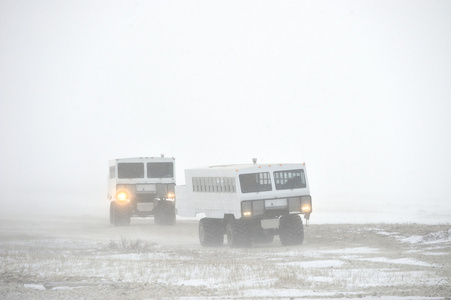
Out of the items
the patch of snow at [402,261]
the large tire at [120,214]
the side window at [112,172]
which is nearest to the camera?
the patch of snow at [402,261]

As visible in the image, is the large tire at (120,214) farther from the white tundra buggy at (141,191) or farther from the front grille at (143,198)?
the front grille at (143,198)

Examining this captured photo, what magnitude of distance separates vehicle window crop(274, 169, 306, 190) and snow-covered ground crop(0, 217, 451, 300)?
2.13 m

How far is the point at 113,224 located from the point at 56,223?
286 inches

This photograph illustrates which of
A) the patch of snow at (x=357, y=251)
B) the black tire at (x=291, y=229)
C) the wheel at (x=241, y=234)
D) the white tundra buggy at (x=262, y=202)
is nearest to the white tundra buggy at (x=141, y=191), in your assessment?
the white tundra buggy at (x=262, y=202)

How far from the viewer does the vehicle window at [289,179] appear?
99.6 feet

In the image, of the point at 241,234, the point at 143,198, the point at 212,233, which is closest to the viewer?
the point at 241,234

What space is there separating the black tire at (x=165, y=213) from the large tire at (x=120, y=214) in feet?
4.79

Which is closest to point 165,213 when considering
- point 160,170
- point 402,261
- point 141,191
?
point 141,191

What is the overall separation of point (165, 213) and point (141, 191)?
5.36 ft

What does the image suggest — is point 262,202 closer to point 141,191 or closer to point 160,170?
point 141,191

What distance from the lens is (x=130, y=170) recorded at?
43562mm

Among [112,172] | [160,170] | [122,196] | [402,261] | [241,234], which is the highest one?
[112,172]

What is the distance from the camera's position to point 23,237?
1517 inches

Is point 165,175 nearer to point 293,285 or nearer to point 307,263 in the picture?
point 307,263
